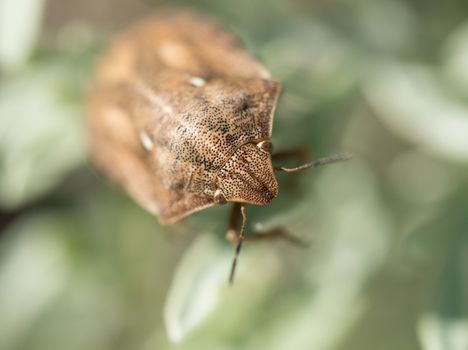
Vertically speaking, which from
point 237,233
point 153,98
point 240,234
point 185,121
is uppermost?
point 185,121

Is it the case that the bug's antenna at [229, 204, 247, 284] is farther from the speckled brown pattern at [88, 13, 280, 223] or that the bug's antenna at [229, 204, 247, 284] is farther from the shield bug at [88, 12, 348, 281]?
the speckled brown pattern at [88, 13, 280, 223]

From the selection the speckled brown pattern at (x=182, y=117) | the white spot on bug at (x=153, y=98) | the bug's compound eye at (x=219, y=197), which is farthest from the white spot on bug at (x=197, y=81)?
the bug's compound eye at (x=219, y=197)

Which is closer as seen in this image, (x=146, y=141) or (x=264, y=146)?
(x=264, y=146)

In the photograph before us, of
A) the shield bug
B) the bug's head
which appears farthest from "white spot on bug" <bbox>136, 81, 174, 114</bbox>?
the bug's head

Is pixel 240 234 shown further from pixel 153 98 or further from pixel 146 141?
pixel 153 98

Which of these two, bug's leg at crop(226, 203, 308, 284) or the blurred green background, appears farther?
the blurred green background

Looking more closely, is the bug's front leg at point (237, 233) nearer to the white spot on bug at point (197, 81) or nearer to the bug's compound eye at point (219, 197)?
the bug's compound eye at point (219, 197)

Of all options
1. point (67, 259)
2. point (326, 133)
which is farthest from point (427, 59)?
point (67, 259)

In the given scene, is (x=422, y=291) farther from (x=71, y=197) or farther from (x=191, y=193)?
(x=71, y=197)

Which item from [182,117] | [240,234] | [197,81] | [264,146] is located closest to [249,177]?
[264,146]

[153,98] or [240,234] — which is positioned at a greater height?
[153,98]
